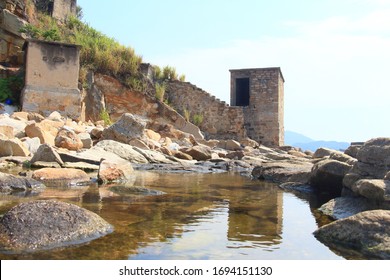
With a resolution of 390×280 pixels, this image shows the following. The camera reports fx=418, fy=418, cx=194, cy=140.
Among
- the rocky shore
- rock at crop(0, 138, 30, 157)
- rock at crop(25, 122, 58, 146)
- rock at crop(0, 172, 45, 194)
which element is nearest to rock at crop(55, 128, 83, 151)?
the rocky shore

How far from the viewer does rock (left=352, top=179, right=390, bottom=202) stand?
392 cm

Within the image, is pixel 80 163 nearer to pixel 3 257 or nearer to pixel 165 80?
pixel 3 257

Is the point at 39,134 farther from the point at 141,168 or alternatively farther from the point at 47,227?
the point at 47,227

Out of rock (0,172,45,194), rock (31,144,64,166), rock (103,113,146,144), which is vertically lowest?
rock (0,172,45,194)

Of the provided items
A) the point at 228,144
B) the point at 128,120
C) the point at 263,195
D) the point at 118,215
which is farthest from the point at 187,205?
the point at 228,144

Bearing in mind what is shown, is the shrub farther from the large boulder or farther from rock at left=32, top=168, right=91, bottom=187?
the large boulder

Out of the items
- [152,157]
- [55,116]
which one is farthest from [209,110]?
[152,157]

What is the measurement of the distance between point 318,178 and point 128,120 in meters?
6.01

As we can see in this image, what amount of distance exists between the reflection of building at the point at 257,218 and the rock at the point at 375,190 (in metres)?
0.84

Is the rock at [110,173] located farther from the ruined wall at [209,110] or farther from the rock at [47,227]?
the ruined wall at [209,110]

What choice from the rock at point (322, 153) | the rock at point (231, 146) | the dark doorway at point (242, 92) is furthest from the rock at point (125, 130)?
the dark doorway at point (242, 92)

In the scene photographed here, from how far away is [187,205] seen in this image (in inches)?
178

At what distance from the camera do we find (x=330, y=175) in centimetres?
592

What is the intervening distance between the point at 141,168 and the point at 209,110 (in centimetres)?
1119
